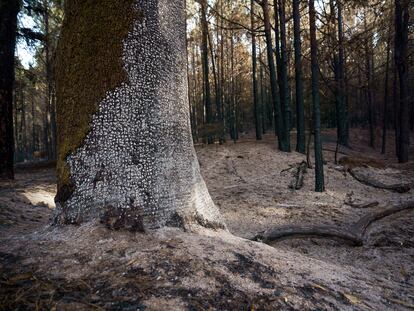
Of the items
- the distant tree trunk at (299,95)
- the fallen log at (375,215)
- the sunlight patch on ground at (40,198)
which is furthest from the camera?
the distant tree trunk at (299,95)

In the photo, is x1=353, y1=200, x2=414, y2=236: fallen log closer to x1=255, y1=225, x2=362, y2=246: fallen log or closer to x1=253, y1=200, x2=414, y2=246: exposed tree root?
x1=253, y1=200, x2=414, y2=246: exposed tree root

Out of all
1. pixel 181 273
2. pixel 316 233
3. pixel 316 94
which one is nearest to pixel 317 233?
pixel 316 233

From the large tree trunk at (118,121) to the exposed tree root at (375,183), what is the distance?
24.8ft

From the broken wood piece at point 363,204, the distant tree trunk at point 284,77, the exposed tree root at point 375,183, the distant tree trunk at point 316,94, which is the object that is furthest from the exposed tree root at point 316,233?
the distant tree trunk at point 284,77

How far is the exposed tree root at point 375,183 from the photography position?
7.96 meters

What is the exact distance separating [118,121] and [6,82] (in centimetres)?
692

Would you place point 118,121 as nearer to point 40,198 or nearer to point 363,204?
point 40,198

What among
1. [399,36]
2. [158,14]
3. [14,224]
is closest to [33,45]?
[14,224]

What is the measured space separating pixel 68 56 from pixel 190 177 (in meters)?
1.75

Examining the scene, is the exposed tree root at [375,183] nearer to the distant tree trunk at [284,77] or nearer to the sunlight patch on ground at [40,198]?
the distant tree trunk at [284,77]

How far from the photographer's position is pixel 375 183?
344 inches

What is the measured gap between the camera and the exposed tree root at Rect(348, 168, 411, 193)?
26.1 feet

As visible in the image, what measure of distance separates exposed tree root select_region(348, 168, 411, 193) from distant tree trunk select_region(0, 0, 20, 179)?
10.5m

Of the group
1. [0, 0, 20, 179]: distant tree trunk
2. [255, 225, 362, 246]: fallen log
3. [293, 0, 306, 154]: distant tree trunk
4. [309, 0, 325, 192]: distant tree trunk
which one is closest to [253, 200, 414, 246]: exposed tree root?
[255, 225, 362, 246]: fallen log
